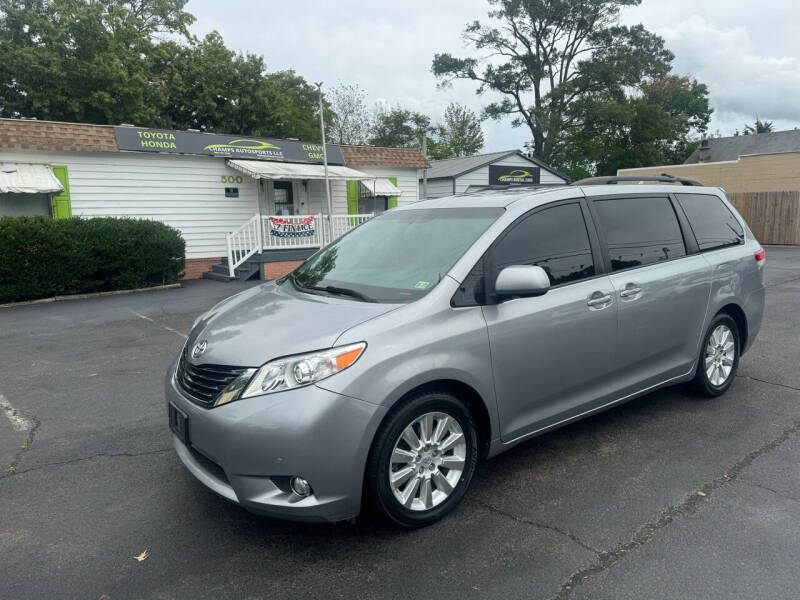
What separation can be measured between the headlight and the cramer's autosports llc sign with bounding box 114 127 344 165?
45.2ft

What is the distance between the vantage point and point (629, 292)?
3.91 meters

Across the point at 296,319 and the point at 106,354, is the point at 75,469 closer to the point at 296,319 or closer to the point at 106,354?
the point at 296,319

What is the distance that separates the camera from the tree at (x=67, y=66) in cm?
2648

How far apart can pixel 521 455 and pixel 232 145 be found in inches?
574

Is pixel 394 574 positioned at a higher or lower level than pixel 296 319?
lower

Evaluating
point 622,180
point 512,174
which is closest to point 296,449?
point 622,180

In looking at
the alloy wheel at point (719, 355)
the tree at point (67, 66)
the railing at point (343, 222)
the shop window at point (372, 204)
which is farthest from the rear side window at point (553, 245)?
the tree at point (67, 66)

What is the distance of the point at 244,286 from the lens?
13891mm

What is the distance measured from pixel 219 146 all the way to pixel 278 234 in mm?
3002

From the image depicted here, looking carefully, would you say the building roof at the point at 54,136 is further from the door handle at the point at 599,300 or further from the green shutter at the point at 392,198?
the door handle at the point at 599,300

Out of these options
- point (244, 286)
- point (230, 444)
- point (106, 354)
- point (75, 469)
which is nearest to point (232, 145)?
point (244, 286)

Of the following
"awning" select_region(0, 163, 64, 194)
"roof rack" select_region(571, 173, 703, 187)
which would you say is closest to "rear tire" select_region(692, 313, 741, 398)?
"roof rack" select_region(571, 173, 703, 187)

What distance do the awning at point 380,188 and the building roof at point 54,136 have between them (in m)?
7.37

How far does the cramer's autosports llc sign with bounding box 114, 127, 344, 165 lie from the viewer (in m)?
14.7
